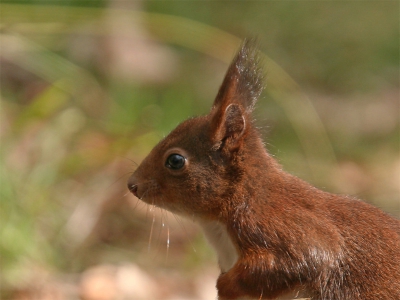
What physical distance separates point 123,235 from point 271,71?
1624mm

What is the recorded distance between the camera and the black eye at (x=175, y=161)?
9.04 feet

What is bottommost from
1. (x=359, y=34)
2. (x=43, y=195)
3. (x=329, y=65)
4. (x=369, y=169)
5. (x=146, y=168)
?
(x=146, y=168)

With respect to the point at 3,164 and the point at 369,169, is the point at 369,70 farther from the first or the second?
the point at 3,164

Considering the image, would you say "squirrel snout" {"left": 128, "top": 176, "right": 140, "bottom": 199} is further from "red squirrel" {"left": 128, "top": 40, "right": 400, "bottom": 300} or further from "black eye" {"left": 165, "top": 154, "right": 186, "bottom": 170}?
"black eye" {"left": 165, "top": 154, "right": 186, "bottom": 170}

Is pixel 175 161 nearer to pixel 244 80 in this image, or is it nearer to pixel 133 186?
pixel 133 186

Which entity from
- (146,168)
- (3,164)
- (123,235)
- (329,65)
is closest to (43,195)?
(3,164)

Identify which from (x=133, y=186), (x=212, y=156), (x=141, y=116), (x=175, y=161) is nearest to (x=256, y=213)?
(x=212, y=156)

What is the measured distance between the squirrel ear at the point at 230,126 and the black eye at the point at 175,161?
6.0 inches

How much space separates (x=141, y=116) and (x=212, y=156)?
2652 mm

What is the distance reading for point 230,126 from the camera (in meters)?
2.69

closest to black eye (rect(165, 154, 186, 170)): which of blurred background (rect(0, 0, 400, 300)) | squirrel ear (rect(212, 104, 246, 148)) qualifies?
squirrel ear (rect(212, 104, 246, 148))

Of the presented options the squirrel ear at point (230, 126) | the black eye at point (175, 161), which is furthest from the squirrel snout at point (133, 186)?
the squirrel ear at point (230, 126)

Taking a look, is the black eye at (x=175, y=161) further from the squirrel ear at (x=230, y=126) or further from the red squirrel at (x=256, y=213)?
the squirrel ear at (x=230, y=126)

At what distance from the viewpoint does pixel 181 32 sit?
5.29m
